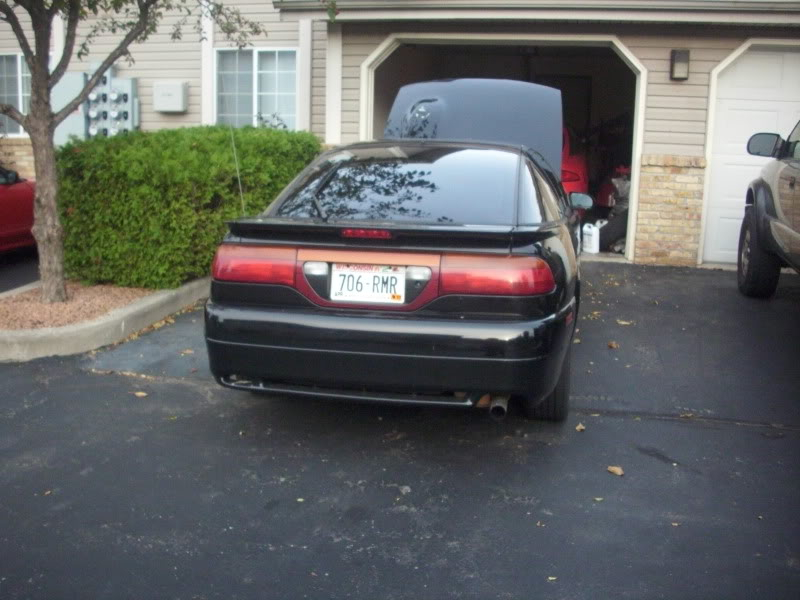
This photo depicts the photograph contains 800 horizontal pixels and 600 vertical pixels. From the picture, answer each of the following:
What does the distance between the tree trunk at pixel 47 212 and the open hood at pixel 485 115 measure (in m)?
3.27

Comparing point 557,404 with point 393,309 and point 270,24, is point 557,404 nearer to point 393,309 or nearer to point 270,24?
point 393,309

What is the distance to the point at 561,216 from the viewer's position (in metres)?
5.46

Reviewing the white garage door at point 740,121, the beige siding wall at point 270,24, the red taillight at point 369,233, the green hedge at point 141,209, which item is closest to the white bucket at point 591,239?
the white garage door at point 740,121

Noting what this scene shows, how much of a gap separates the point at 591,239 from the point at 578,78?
6.48 meters

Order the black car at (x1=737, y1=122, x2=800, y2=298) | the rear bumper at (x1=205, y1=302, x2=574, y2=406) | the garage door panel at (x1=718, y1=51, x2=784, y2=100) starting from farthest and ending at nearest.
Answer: the garage door panel at (x1=718, y1=51, x2=784, y2=100) < the black car at (x1=737, y1=122, x2=800, y2=298) < the rear bumper at (x1=205, y1=302, x2=574, y2=406)

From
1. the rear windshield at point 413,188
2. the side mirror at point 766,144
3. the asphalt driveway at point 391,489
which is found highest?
the side mirror at point 766,144

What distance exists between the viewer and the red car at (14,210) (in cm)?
945

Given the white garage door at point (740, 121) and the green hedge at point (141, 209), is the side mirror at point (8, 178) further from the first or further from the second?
the white garage door at point (740, 121)

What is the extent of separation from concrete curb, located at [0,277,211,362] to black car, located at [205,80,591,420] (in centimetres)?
227

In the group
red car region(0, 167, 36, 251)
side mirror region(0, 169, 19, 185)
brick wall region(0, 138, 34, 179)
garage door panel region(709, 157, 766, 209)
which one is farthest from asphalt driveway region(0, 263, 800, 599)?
brick wall region(0, 138, 34, 179)

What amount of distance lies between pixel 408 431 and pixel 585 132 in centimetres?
1136

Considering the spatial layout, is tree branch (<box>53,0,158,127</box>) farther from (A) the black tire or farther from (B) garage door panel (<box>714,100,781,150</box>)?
(B) garage door panel (<box>714,100,781,150</box>)

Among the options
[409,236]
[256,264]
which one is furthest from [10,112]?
[409,236]

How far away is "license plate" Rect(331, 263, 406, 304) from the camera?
163 inches
